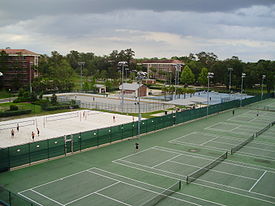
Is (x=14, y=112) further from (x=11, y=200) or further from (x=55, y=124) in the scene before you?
(x=11, y=200)

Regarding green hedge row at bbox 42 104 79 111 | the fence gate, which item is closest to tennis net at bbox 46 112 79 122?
green hedge row at bbox 42 104 79 111

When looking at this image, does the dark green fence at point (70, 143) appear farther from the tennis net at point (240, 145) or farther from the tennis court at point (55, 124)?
the tennis net at point (240, 145)

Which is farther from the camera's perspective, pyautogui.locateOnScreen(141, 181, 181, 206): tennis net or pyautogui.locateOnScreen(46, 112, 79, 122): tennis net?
pyautogui.locateOnScreen(46, 112, 79, 122): tennis net

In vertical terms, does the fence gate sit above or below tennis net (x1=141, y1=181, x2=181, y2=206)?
above

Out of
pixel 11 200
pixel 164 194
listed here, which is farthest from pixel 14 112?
pixel 164 194

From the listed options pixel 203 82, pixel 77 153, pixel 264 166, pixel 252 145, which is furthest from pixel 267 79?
pixel 77 153

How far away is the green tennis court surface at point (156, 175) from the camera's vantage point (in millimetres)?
20828

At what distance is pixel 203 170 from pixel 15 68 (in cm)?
8451

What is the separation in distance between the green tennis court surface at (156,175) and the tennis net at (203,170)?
113mm

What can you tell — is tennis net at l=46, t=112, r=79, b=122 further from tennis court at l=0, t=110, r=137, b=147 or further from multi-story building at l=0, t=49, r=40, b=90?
multi-story building at l=0, t=49, r=40, b=90

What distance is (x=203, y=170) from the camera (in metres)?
26.7

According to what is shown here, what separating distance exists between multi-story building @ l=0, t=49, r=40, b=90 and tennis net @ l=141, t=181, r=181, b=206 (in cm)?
8027

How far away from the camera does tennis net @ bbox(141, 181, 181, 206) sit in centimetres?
1965

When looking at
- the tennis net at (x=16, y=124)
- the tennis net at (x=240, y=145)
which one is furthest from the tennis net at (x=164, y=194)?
the tennis net at (x=16, y=124)
